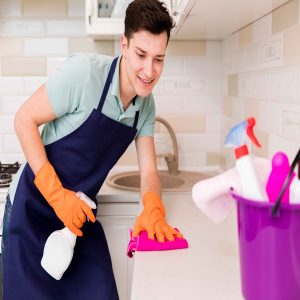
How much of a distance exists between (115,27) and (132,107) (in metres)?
0.63

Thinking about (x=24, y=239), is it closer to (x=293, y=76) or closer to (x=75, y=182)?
(x=75, y=182)

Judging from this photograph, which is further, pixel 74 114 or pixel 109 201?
pixel 109 201

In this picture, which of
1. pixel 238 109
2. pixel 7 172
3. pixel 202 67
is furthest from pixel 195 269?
pixel 202 67

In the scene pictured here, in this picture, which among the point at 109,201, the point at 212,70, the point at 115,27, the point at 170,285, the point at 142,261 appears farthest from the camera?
the point at 212,70

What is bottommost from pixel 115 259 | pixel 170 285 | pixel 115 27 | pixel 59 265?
pixel 115 259

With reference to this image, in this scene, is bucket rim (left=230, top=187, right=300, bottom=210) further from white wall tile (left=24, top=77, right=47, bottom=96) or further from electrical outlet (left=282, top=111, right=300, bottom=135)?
white wall tile (left=24, top=77, right=47, bottom=96)

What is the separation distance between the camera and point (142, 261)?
1.00 meters

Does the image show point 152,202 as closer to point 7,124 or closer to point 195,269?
point 195,269

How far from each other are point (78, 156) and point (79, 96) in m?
0.21

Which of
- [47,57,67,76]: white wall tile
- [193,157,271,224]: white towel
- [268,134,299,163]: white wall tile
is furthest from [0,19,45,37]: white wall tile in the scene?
[193,157,271,224]: white towel

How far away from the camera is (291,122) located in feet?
4.08

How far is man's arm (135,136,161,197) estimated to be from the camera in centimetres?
151

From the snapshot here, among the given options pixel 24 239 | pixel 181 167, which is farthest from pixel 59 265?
pixel 181 167

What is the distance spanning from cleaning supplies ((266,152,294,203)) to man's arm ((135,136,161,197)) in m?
0.83
